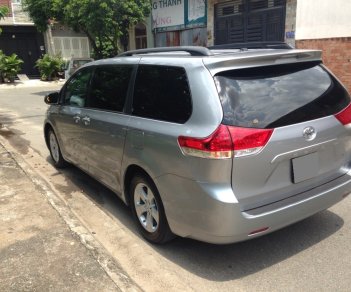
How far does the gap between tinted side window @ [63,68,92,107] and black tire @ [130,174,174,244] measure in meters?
1.57

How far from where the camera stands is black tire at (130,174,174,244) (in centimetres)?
350

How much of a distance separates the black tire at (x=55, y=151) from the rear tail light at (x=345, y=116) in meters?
4.02

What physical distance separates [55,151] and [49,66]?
21.0 m

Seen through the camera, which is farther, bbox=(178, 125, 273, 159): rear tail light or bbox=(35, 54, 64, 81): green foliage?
bbox=(35, 54, 64, 81): green foliage

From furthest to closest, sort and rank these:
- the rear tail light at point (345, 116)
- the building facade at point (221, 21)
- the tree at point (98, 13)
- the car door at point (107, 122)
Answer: the tree at point (98, 13) < the building facade at point (221, 21) < the car door at point (107, 122) < the rear tail light at point (345, 116)

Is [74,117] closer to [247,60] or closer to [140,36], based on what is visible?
[247,60]

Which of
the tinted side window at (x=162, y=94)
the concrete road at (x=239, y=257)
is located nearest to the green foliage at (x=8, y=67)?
the concrete road at (x=239, y=257)

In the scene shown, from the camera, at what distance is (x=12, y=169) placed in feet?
19.6

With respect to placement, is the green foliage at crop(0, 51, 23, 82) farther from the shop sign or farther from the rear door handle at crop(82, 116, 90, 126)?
the rear door handle at crop(82, 116, 90, 126)

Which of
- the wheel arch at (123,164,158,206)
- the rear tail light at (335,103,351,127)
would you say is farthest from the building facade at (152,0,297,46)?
the wheel arch at (123,164,158,206)

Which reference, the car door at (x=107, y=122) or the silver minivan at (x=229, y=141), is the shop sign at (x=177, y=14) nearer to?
the car door at (x=107, y=122)

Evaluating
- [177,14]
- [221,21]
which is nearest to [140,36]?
Result: [177,14]

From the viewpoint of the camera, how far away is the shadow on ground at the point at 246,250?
3320 mm

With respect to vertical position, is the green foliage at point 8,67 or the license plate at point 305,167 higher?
the license plate at point 305,167
